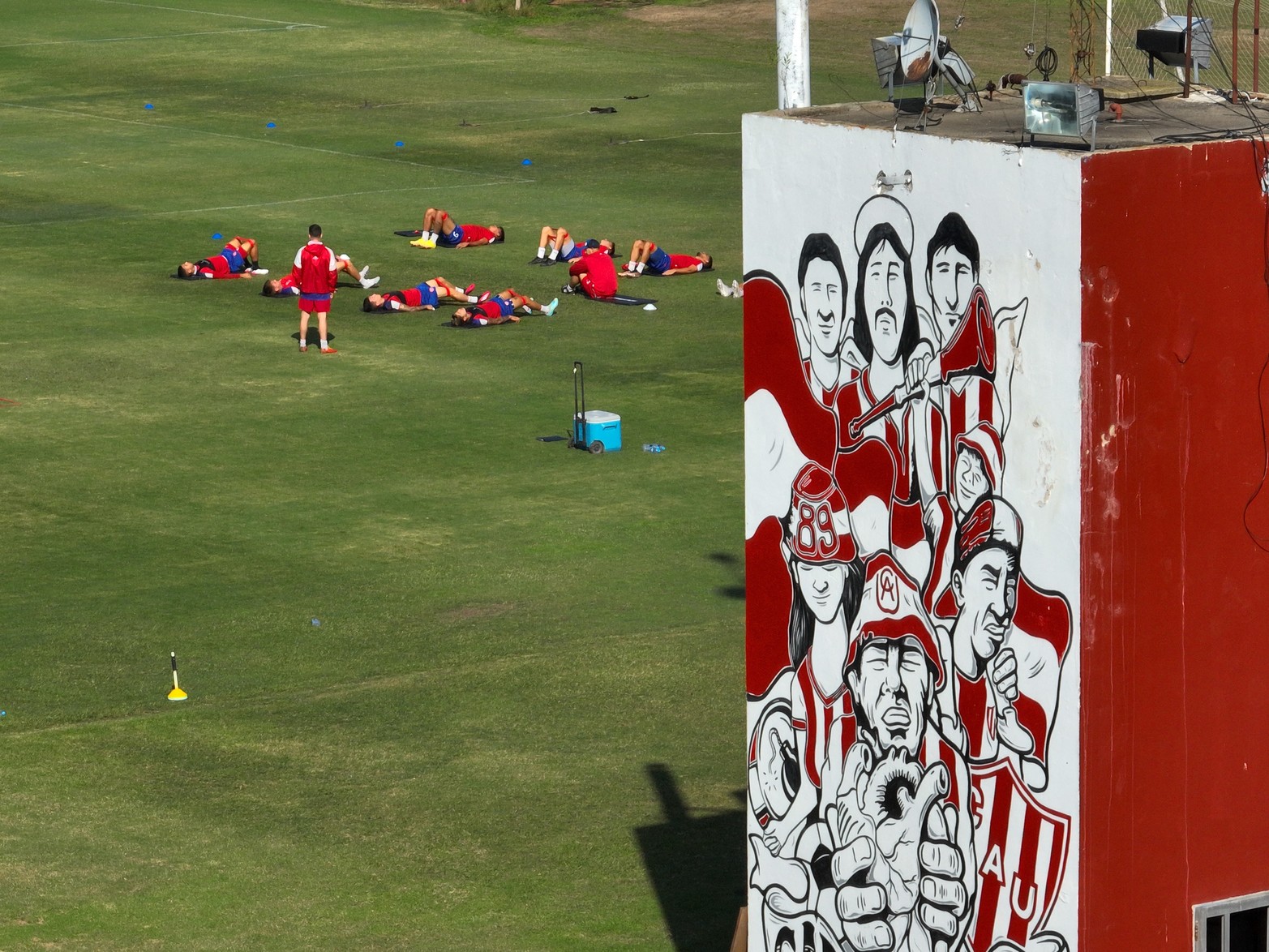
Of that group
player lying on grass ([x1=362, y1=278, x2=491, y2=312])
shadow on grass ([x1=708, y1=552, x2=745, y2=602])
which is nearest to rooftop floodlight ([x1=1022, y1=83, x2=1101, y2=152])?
shadow on grass ([x1=708, y1=552, x2=745, y2=602])

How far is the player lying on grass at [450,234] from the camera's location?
120 ft

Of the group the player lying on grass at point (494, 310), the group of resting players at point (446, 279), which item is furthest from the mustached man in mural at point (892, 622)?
the player lying on grass at point (494, 310)

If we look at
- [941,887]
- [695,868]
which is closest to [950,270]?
[941,887]

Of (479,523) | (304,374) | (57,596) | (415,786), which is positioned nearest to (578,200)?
(304,374)

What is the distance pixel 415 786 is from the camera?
52.6ft

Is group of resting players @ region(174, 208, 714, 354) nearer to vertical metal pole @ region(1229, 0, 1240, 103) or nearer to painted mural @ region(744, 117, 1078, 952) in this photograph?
painted mural @ region(744, 117, 1078, 952)

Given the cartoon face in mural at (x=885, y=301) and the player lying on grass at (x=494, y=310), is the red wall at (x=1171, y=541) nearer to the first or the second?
the cartoon face in mural at (x=885, y=301)

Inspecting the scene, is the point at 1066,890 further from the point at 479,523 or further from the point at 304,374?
the point at 304,374

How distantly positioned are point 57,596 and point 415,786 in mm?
5627

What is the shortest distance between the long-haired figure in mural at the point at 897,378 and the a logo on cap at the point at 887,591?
0.13 m

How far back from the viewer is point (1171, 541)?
9.85m

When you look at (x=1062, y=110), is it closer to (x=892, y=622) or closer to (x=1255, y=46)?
(x=1255, y=46)

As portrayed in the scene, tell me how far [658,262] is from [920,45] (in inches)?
928

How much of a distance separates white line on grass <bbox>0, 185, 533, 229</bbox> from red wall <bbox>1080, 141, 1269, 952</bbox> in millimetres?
32033
